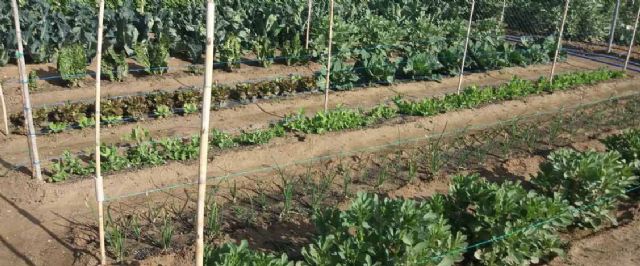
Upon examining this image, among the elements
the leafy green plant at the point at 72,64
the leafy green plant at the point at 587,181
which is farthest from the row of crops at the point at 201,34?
the leafy green plant at the point at 587,181

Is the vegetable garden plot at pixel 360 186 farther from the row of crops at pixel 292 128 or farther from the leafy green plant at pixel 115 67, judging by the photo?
the leafy green plant at pixel 115 67

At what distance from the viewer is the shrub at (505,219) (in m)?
5.28

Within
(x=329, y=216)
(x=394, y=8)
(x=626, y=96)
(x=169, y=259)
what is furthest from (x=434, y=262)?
(x=394, y=8)

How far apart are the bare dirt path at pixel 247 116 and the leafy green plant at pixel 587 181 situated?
422 cm

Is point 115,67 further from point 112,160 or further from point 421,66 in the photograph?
point 421,66

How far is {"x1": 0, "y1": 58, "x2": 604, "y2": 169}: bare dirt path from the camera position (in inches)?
301

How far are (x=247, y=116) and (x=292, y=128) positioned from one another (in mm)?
1192

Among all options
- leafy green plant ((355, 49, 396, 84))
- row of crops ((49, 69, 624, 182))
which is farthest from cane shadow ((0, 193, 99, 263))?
leafy green plant ((355, 49, 396, 84))

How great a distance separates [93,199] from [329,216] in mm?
2830

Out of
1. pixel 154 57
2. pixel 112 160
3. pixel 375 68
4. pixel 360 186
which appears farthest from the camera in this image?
pixel 375 68

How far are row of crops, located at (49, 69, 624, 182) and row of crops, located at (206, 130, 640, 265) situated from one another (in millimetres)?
2568

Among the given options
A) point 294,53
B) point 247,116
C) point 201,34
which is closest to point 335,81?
point 294,53

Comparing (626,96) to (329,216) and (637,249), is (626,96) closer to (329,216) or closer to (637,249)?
(637,249)

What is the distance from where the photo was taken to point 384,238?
15.6 feet
